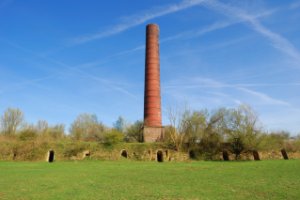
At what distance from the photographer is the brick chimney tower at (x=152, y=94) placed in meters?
31.9

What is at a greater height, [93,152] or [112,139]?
[112,139]

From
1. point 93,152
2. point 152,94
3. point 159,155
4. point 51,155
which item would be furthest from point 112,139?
point 152,94

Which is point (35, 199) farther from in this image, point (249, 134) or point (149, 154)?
point (249, 134)

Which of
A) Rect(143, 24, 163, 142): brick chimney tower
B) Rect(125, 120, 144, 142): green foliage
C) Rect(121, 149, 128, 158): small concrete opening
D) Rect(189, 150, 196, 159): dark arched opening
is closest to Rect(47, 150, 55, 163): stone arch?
Rect(121, 149, 128, 158): small concrete opening

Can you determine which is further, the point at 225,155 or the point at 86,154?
the point at 225,155

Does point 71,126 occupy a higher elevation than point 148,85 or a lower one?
lower

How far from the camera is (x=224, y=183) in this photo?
1088cm

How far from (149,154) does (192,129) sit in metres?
5.60

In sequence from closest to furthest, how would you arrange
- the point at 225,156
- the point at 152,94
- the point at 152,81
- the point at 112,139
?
the point at 112,139 → the point at 225,156 → the point at 152,94 → the point at 152,81

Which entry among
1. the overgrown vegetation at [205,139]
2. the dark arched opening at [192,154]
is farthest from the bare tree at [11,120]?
the dark arched opening at [192,154]

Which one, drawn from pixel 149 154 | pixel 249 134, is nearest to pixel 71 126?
pixel 149 154

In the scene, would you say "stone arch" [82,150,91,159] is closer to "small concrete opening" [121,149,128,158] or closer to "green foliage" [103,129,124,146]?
"green foliage" [103,129,124,146]

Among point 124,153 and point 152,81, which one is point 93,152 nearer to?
point 124,153

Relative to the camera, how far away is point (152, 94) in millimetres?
32438
